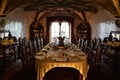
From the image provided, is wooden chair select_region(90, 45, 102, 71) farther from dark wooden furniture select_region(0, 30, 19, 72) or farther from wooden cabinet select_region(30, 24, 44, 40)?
wooden cabinet select_region(30, 24, 44, 40)

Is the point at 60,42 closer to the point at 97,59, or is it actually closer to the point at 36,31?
the point at 97,59

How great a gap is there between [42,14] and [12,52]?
26.5 feet

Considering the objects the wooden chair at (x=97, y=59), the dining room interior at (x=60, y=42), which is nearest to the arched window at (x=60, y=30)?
the dining room interior at (x=60, y=42)

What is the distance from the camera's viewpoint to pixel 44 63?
5.42 m

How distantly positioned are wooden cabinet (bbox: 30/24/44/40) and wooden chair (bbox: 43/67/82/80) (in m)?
11.7

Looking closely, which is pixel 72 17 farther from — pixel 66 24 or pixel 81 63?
pixel 81 63

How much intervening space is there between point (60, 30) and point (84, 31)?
2.52 meters

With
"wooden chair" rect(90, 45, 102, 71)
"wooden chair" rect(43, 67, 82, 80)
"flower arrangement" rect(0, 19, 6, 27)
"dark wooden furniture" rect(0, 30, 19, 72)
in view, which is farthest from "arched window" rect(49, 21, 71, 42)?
"wooden chair" rect(43, 67, 82, 80)

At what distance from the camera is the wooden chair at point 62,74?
600cm

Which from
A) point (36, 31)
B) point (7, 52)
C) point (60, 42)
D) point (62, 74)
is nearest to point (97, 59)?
point (62, 74)

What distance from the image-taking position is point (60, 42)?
8781 millimetres

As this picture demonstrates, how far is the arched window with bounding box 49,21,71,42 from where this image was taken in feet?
62.9

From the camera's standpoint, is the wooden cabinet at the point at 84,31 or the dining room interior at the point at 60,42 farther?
the wooden cabinet at the point at 84,31

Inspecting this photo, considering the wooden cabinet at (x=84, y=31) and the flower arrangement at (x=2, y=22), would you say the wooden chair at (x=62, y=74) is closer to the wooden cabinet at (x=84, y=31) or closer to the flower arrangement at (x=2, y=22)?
the flower arrangement at (x=2, y=22)
